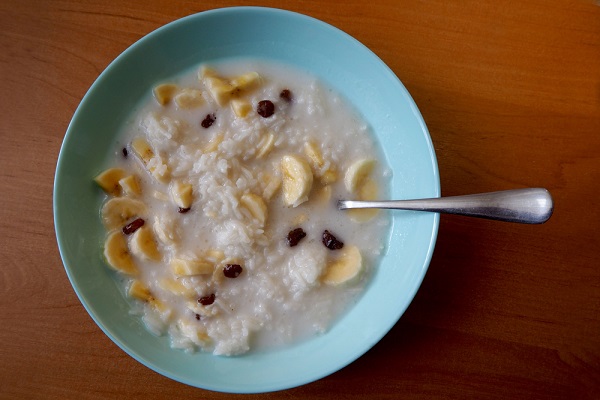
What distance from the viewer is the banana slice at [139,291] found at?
1.08 metres

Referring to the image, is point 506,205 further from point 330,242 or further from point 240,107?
point 240,107

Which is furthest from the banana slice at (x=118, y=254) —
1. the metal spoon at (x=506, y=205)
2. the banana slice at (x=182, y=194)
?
the metal spoon at (x=506, y=205)

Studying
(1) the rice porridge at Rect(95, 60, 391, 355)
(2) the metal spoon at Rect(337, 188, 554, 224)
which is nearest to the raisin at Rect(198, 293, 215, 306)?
(1) the rice porridge at Rect(95, 60, 391, 355)

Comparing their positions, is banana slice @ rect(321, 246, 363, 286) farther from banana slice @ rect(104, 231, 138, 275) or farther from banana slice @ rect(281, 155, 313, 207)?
banana slice @ rect(104, 231, 138, 275)

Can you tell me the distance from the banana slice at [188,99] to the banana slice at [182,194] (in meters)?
0.17

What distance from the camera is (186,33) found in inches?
42.9

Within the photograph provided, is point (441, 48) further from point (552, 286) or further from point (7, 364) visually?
point (7, 364)

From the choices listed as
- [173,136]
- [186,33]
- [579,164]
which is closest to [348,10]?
[186,33]

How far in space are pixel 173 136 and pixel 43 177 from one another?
1.02ft

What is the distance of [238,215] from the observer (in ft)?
3.53

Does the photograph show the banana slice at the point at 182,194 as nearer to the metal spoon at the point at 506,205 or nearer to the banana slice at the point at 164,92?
the banana slice at the point at 164,92

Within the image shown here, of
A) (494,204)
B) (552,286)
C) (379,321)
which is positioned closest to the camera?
(494,204)

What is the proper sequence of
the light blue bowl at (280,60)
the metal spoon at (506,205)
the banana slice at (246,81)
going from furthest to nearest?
the banana slice at (246,81), the light blue bowl at (280,60), the metal spoon at (506,205)

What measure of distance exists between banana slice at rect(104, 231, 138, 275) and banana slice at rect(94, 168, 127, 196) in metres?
0.09
